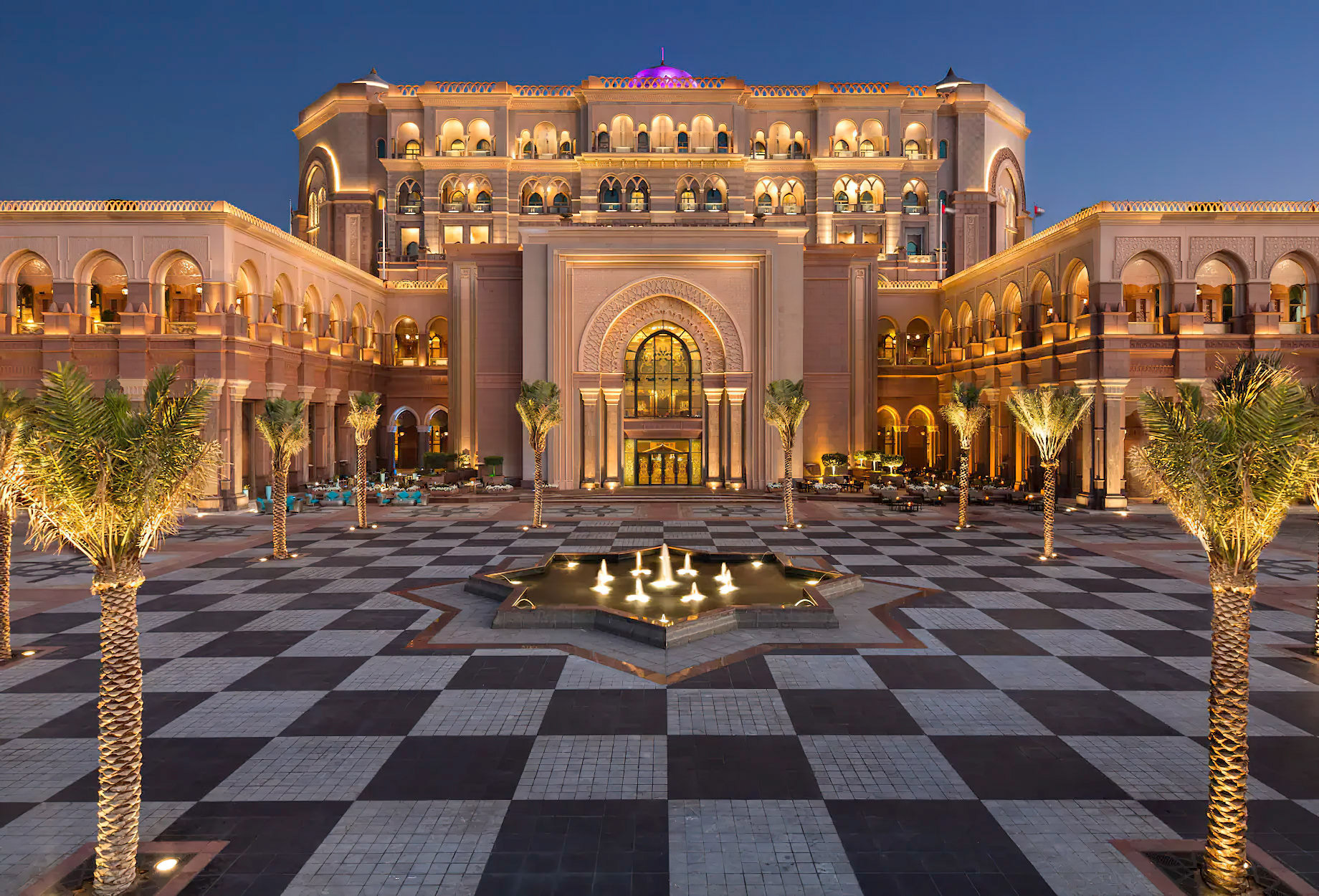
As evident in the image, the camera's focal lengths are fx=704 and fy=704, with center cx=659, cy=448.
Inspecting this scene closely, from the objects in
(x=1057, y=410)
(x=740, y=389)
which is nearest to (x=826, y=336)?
(x=740, y=389)

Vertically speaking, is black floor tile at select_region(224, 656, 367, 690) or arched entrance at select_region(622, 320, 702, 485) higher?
arched entrance at select_region(622, 320, 702, 485)

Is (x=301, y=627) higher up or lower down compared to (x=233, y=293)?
lower down

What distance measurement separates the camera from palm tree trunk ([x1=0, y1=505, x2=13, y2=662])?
1027 centimetres

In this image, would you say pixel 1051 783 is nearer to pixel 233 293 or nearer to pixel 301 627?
pixel 301 627

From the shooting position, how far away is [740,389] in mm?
33344

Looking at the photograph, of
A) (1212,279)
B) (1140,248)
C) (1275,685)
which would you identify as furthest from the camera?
(1212,279)

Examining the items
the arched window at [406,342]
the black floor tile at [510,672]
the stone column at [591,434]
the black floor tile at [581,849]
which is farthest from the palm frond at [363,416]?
the arched window at [406,342]

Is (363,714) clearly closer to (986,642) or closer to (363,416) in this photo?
(986,642)

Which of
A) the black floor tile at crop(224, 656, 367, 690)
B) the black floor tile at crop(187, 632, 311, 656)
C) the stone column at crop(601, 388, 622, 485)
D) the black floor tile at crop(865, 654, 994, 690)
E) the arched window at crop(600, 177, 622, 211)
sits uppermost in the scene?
the arched window at crop(600, 177, 622, 211)

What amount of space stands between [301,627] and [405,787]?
20.9 feet

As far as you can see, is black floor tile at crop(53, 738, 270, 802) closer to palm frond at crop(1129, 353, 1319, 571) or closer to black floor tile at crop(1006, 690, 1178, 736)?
black floor tile at crop(1006, 690, 1178, 736)

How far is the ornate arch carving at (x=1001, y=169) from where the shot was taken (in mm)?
47938

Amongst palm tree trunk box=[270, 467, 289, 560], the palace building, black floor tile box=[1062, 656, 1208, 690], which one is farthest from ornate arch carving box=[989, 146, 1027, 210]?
palm tree trunk box=[270, 467, 289, 560]

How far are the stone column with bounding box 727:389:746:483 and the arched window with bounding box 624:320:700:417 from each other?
2.18 metres
